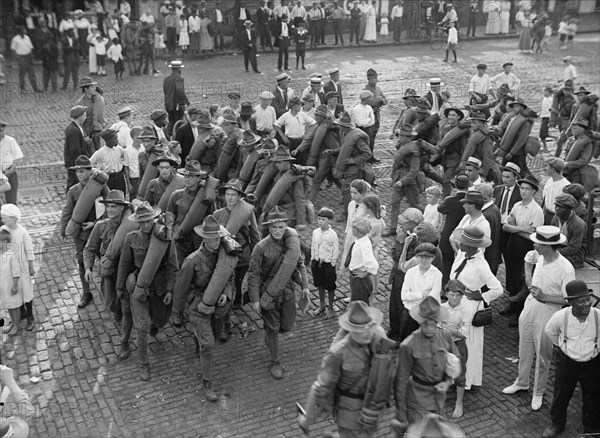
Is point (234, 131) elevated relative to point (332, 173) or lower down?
elevated

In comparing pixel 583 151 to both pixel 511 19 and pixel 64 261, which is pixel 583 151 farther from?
pixel 511 19

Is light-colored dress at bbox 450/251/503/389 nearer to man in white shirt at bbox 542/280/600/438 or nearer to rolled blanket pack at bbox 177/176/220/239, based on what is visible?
man in white shirt at bbox 542/280/600/438

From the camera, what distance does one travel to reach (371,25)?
1278 inches

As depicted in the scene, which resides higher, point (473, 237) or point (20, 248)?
point (473, 237)

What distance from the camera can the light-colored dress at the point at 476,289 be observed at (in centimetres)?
834

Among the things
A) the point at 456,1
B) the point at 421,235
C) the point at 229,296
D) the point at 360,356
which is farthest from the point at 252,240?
the point at 456,1

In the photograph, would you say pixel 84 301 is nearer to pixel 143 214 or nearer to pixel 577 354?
pixel 143 214

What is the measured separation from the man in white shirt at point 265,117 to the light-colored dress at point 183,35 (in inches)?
591

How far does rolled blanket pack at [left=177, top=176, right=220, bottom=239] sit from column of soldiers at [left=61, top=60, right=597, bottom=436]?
0.02m

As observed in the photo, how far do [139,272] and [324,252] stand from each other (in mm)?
2430

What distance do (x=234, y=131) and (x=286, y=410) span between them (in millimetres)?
5734

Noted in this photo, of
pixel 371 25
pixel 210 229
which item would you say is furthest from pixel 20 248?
pixel 371 25

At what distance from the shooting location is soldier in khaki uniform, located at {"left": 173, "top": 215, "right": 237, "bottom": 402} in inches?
339

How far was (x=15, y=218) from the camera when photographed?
388 inches
